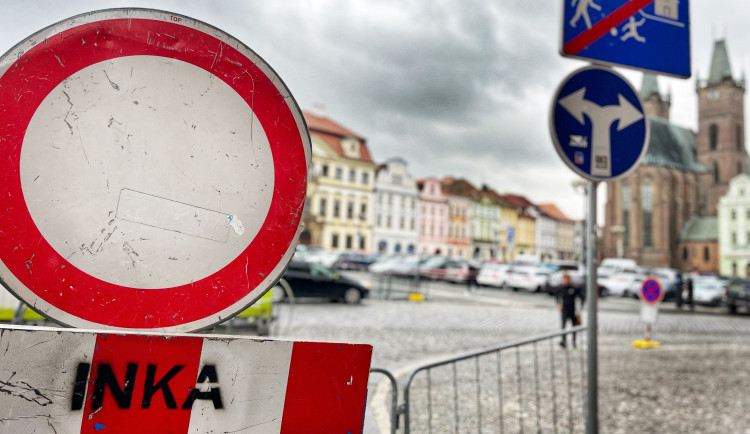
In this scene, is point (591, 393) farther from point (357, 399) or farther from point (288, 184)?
point (288, 184)

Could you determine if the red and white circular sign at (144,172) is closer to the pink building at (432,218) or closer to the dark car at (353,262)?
the dark car at (353,262)

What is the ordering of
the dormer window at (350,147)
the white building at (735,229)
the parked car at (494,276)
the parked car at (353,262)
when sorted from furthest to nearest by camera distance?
the white building at (735,229), the dormer window at (350,147), the parked car at (353,262), the parked car at (494,276)

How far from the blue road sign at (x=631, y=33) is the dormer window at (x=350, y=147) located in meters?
63.9

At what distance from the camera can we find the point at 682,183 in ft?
264

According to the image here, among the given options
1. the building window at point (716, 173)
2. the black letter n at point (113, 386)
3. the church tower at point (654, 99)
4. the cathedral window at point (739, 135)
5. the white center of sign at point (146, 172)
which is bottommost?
the black letter n at point (113, 386)

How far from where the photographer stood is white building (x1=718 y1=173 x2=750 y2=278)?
73.1m

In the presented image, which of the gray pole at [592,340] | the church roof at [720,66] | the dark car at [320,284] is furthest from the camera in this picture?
the church roof at [720,66]

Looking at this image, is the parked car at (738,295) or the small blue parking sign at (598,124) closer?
the small blue parking sign at (598,124)

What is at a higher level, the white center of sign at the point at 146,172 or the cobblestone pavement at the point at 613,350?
the white center of sign at the point at 146,172

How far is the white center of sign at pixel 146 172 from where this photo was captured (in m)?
1.14

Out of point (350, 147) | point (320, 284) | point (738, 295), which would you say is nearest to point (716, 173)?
point (350, 147)

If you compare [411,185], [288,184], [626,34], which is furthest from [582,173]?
[411,185]

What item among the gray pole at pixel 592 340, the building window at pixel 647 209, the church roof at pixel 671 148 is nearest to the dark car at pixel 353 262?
the gray pole at pixel 592 340

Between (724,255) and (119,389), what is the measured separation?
87.5 metres
